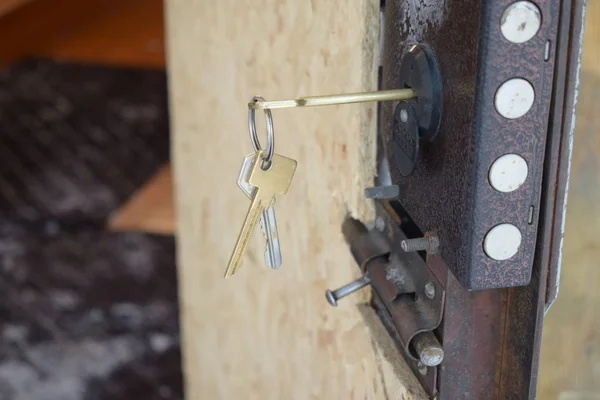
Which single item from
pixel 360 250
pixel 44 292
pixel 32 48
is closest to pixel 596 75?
pixel 360 250

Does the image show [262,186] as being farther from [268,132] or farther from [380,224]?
[380,224]

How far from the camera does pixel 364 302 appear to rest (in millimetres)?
650

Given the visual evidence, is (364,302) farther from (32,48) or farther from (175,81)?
(32,48)

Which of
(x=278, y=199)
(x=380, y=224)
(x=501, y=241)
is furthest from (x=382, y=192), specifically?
(x=278, y=199)

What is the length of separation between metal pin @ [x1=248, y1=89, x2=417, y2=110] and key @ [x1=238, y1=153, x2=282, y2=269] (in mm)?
43

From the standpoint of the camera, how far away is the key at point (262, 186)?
464 mm

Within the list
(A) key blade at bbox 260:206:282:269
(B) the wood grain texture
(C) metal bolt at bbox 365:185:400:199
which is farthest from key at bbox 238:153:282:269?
(B) the wood grain texture

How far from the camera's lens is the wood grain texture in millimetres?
712

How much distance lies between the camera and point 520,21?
0.36 m

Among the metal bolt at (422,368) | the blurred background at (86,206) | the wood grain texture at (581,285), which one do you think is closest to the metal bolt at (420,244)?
the metal bolt at (422,368)

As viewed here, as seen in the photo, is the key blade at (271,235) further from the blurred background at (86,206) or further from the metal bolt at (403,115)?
the blurred background at (86,206)

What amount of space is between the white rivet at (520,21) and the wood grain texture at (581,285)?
1.06 ft

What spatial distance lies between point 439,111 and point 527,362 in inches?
6.7

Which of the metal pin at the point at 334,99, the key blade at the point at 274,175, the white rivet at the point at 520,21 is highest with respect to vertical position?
the white rivet at the point at 520,21
